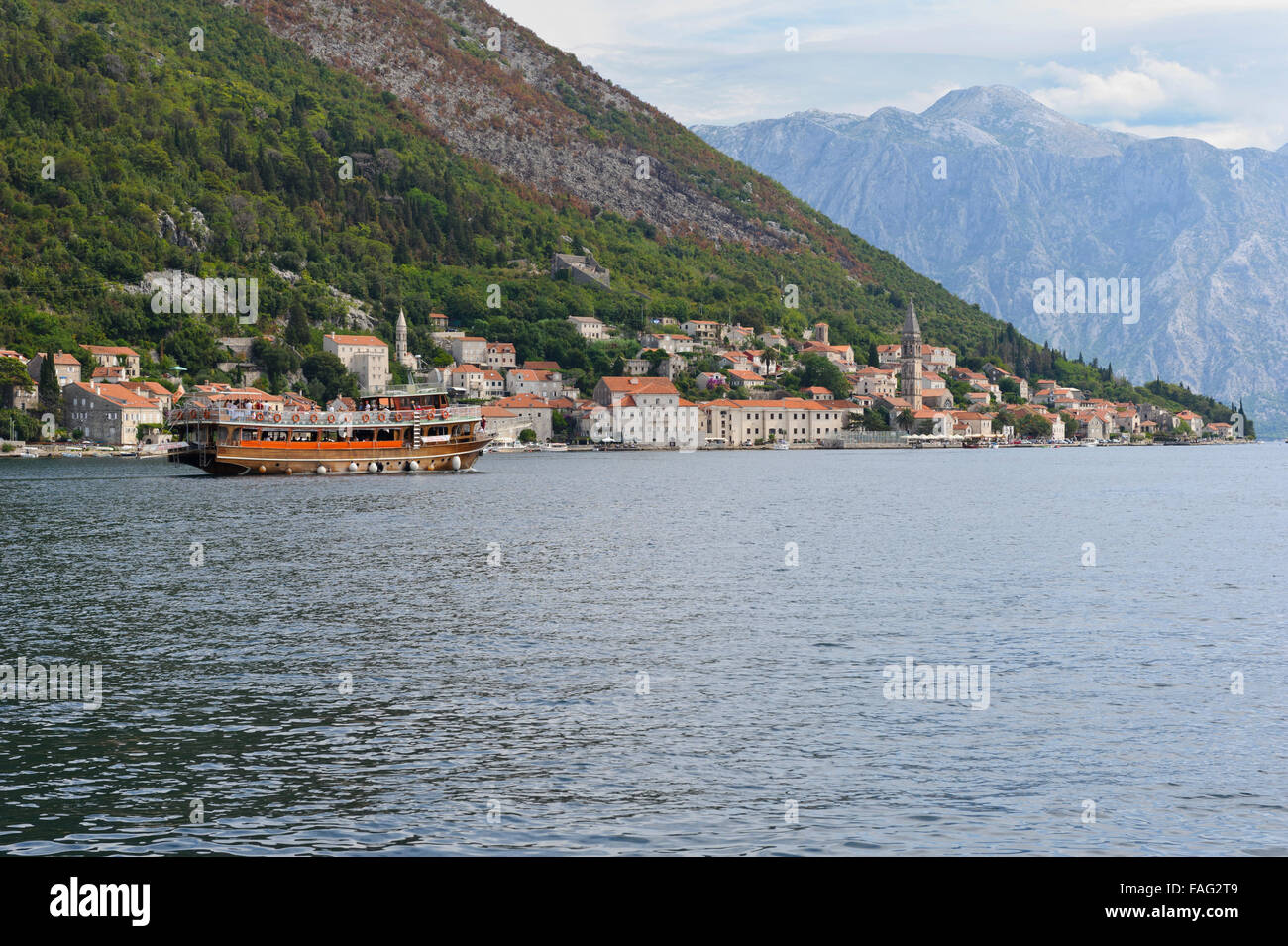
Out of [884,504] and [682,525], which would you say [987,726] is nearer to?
[682,525]

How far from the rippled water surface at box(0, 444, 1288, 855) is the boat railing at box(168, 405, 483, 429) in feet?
126

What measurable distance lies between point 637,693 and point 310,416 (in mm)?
73721

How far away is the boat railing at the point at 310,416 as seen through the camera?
8456 cm

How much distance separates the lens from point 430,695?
19.5 meters

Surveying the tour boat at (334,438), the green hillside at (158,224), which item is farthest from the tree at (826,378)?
the tour boat at (334,438)

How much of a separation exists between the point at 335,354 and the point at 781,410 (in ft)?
221

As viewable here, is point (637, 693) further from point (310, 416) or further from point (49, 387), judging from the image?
point (49, 387)

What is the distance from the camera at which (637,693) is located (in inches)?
771

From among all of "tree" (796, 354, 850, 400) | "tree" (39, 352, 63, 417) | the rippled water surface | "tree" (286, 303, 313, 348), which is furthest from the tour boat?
"tree" (796, 354, 850, 400)

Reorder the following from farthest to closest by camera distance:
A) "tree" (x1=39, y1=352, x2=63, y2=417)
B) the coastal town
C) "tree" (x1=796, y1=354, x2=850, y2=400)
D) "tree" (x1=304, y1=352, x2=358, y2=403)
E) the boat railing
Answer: "tree" (x1=796, y1=354, x2=850, y2=400) → "tree" (x1=304, y1=352, x2=358, y2=403) → the coastal town → "tree" (x1=39, y1=352, x2=63, y2=417) → the boat railing

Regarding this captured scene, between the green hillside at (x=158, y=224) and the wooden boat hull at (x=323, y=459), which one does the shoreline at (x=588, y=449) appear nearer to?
the green hillside at (x=158, y=224)

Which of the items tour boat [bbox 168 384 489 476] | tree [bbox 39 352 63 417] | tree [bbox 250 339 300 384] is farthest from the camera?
tree [bbox 250 339 300 384]

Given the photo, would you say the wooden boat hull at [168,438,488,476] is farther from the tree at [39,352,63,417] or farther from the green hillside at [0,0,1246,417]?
the green hillside at [0,0,1246,417]

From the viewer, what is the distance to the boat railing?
8456cm
